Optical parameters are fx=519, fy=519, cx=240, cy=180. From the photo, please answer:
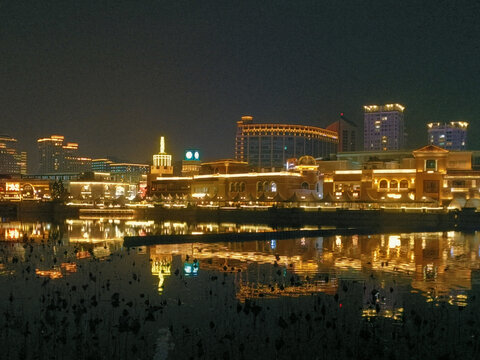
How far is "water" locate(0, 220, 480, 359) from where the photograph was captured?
12797 mm

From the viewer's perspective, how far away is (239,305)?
48.6 ft

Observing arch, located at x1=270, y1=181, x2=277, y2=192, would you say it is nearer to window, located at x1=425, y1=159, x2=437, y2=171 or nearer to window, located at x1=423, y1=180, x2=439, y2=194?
window, located at x1=423, y1=180, x2=439, y2=194

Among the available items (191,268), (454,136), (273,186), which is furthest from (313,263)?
(454,136)

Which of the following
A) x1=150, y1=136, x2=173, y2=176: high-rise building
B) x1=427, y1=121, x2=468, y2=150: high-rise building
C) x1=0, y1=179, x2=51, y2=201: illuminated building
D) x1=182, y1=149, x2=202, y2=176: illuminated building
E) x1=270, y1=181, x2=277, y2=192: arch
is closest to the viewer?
x1=270, y1=181, x2=277, y2=192: arch

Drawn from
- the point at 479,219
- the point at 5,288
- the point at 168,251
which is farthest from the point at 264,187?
the point at 5,288

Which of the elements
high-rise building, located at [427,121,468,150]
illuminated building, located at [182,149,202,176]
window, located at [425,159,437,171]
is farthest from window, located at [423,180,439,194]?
high-rise building, located at [427,121,468,150]

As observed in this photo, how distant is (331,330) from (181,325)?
13.9 feet

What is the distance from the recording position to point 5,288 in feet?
65.4

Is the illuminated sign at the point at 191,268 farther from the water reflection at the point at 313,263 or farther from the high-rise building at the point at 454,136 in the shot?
the high-rise building at the point at 454,136

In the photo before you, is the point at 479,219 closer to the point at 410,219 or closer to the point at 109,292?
the point at 410,219

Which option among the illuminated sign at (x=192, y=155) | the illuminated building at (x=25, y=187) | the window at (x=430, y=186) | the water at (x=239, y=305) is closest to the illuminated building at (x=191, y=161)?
the illuminated sign at (x=192, y=155)

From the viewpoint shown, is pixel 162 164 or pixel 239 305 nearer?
pixel 239 305

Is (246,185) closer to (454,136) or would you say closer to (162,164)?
(162,164)

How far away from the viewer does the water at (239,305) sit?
1280 cm
